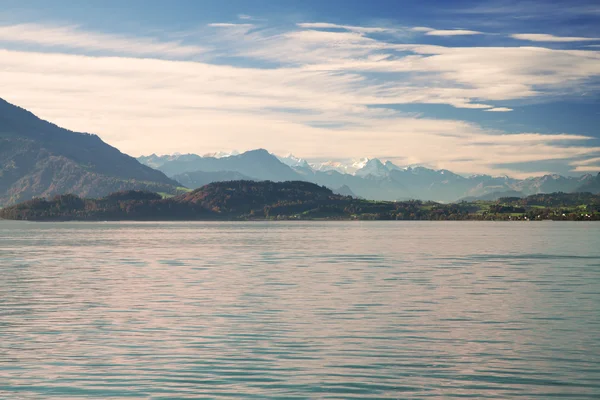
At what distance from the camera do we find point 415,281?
2783 inches

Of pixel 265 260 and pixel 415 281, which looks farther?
pixel 265 260

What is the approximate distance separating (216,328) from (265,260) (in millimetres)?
60978

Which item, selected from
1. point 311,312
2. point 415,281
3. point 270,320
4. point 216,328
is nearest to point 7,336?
point 216,328

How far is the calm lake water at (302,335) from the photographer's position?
1153 inches

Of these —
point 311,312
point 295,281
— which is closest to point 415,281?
point 295,281

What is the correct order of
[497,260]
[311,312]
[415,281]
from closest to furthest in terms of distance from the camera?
[311,312] < [415,281] < [497,260]

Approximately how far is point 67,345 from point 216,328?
8.77 metres

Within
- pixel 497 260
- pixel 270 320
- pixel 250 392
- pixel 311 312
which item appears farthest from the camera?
pixel 497 260

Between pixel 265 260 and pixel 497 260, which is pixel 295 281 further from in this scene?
pixel 497 260

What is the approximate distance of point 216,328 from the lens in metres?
43.2

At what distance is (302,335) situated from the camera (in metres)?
40.4

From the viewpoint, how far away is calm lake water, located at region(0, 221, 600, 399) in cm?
2928

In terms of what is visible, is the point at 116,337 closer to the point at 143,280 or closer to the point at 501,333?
the point at 501,333

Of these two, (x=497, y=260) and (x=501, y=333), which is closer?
(x=501, y=333)
